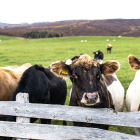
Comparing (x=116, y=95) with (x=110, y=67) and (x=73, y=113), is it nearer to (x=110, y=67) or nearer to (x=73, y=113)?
(x=110, y=67)

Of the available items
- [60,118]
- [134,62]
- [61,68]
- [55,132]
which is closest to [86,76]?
[61,68]

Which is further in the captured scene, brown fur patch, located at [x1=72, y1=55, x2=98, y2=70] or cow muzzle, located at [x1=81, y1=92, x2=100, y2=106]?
brown fur patch, located at [x1=72, y1=55, x2=98, y2=70]

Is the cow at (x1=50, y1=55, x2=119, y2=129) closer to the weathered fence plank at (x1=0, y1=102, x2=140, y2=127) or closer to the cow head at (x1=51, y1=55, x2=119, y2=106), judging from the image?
the cow head at (x1=51, y1=55, x2=119, y2=106)

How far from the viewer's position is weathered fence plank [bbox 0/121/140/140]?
9.89 ft

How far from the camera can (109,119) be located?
117 inches

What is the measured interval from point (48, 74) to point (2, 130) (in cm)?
218

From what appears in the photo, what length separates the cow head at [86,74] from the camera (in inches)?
113

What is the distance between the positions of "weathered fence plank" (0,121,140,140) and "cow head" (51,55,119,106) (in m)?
0.53

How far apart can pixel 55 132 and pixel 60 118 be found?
0.89ft

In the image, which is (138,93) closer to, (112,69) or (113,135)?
(112,69)

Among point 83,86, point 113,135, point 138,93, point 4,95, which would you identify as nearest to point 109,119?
point 113,135

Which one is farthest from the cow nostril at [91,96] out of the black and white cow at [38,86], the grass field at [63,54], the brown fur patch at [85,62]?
the grass field at [63,54]

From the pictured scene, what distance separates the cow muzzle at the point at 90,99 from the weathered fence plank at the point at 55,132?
55 centimetres

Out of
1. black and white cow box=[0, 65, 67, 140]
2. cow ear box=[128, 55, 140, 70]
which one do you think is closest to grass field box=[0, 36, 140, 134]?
black and white cow box=[0, 65, 67, 140]
